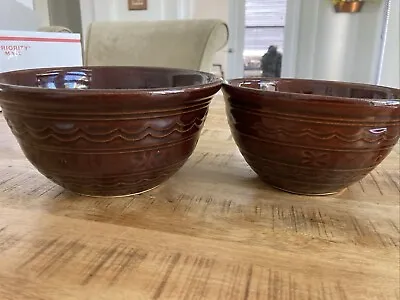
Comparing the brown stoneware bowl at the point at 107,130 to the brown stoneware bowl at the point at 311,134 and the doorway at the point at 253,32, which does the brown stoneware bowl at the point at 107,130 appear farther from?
the doorway at the point at 253,32

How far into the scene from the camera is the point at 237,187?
1.51ft

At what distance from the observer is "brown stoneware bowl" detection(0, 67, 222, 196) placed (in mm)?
330

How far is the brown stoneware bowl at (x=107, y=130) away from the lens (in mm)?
330

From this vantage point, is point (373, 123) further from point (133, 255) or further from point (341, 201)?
point (133, 255)

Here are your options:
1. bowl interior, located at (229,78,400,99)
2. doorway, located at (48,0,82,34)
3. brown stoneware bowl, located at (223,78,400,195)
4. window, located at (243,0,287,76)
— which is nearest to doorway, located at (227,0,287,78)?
window, located at (243,0,287,76)

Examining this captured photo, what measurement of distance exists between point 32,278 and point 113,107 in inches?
5.8

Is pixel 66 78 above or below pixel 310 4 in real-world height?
below

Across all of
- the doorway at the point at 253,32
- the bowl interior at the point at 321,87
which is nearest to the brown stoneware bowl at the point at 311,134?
the bowl interior at the point at 321,87

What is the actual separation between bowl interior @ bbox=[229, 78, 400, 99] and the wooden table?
4.6 inches

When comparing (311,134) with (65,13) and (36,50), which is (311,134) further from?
(65,13)

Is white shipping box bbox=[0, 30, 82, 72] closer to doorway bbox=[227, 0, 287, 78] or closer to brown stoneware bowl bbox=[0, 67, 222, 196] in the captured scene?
brown stoneware bowl bbox=[0, 67, 222, 196]

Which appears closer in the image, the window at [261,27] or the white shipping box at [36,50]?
the white shipping box at [36,50]

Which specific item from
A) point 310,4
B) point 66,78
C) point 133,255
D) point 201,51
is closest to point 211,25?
point 201,51

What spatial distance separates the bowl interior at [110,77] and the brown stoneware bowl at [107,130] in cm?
5
